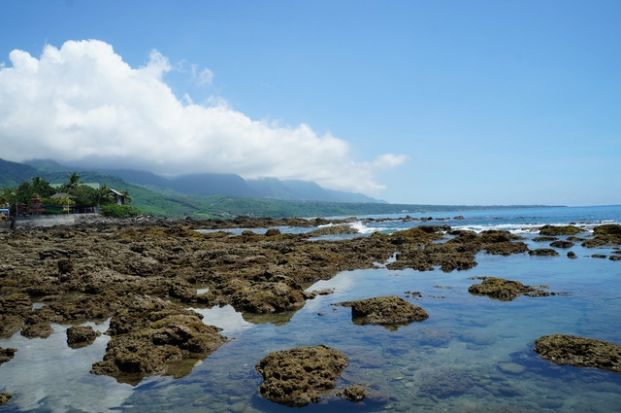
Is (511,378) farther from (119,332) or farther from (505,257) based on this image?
(505,257)

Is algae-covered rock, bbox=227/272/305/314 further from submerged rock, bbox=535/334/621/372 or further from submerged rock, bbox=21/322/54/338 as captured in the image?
submerged rock, bbox=535/334/621/372

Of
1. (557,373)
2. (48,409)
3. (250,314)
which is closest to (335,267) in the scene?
(250,314)

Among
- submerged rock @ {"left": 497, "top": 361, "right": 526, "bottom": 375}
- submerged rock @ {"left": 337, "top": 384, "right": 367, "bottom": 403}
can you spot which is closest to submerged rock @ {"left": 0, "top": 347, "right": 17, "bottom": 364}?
submerged rock @ {"left": 337, "top": 384, "right": 367, "bottom": 403}

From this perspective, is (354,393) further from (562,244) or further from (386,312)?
(562,244)

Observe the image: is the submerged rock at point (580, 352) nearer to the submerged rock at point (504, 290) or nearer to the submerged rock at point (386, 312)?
the submerged rock at point (386, 312)

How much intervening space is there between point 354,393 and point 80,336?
9.29 metres

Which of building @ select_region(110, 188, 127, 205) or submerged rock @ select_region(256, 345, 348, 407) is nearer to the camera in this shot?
submerged rock @ select_region(256, 345, 348, 407)

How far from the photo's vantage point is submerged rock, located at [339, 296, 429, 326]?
15.3 meters

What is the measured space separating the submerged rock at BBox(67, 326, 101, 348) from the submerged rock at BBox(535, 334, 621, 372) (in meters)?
13.4

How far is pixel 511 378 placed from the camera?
1022cm

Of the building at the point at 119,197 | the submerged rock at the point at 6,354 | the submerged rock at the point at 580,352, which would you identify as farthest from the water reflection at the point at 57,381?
the building at the point at 119,197

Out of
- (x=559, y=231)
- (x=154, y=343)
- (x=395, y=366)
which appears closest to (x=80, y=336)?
(x=154, y=343)

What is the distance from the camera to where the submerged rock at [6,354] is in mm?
11973

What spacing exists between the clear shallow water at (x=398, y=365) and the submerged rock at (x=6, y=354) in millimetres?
191
